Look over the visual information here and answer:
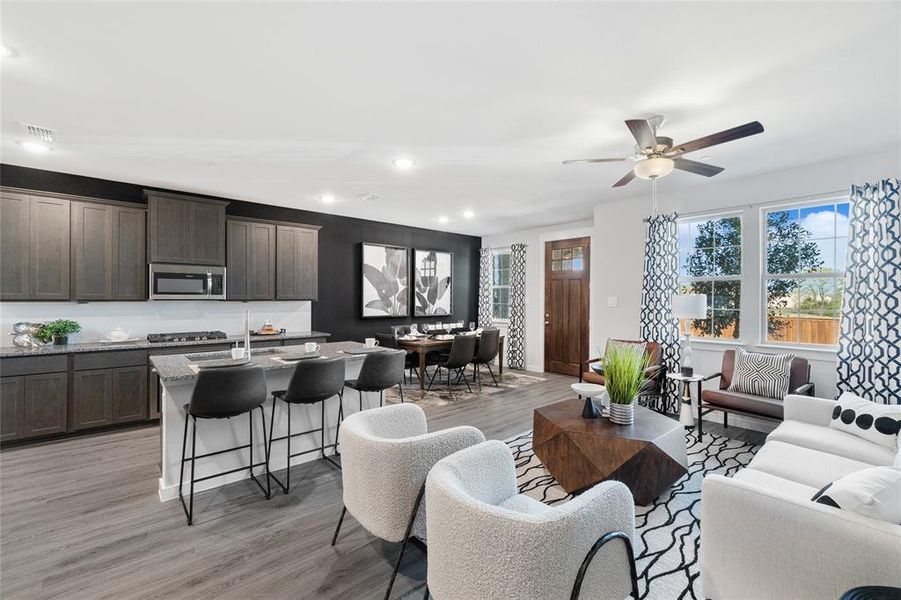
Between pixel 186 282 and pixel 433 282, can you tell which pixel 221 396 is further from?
pixel 433 282

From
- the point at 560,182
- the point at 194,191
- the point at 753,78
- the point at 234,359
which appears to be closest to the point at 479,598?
the point at 234,359

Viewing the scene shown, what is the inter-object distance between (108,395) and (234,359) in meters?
2.11

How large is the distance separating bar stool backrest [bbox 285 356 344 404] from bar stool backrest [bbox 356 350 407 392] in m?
0.26

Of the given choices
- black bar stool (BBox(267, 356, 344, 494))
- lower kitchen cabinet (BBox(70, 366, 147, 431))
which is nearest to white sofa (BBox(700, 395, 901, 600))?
black bar stool (BBox(267, 356, 344, 494))

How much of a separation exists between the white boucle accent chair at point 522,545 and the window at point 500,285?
6.90m

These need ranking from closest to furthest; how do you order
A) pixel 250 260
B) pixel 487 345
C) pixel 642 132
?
1. pixel 642 132
2. pixel 250 260
3. pixel 487 345

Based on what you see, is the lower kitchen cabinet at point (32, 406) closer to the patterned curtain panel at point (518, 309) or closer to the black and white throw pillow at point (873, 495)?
the black and white throw pillow at point (873, 495)

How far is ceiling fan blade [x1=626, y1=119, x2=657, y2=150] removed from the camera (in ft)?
8.35

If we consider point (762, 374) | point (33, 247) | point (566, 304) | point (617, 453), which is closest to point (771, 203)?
point (762, 374)

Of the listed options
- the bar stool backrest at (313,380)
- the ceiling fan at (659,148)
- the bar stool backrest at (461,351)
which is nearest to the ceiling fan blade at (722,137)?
the ceiling fan at (659,148)

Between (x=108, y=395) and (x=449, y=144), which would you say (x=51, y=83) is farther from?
(x=108, y=395)

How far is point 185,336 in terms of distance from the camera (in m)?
4.92

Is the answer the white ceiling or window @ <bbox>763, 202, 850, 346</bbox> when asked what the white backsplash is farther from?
window @ <bbox>763, 202, 850, 346</bbox>

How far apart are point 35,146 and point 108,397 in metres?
2.36
